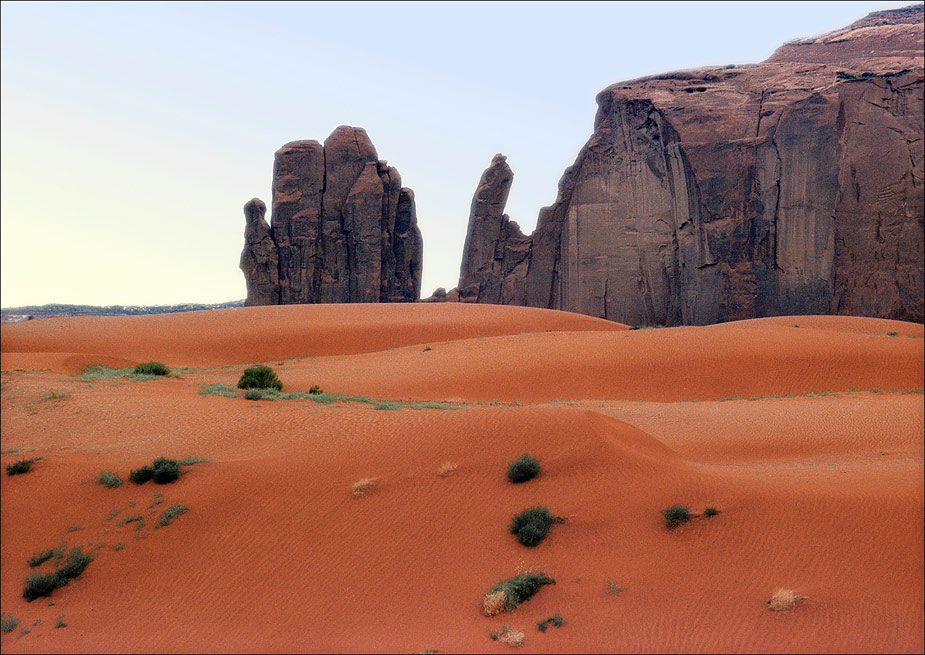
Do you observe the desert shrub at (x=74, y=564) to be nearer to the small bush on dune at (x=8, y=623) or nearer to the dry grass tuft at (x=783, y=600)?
the small bush on dune at (x=8, y=623)

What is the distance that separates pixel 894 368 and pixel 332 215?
46002mm

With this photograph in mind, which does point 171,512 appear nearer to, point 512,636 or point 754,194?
point 512,636

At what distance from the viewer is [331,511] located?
11.8 m

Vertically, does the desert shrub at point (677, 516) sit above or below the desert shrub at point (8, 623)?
above

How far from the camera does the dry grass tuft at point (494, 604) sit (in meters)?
9.16

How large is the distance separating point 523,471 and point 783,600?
4.75 meters

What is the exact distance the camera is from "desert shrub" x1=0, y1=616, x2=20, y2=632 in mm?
9315

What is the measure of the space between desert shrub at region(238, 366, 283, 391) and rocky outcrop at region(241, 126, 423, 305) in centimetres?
3518

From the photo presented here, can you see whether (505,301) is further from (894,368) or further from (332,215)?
(894,368)

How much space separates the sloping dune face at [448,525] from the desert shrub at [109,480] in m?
0.16

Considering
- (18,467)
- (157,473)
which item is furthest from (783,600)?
(18,467)

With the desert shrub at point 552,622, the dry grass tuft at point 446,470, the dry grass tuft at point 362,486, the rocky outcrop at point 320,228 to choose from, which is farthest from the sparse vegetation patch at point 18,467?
the rocky outcrop at point 320,228

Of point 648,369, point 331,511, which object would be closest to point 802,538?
point 331,511

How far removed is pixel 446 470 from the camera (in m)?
12.8
